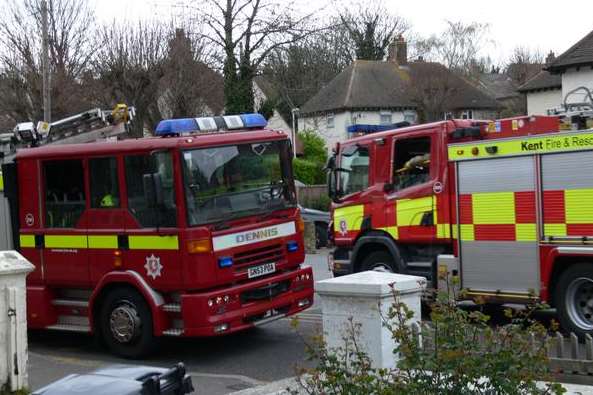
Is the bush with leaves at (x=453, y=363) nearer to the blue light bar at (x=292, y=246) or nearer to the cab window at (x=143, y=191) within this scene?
the cab window at (x=143, y=191)

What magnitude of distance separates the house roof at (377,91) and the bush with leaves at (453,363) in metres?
43.0

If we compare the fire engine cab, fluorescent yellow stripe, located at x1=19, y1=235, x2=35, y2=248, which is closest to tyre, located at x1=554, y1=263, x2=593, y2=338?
the fire engine cab

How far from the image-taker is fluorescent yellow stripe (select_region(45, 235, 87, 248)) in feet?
32.9

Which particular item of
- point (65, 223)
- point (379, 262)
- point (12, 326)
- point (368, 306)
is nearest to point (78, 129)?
point (65, 223)

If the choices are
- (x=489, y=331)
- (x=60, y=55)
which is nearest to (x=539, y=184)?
(x=489, y=331)

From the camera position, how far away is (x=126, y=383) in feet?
13.5

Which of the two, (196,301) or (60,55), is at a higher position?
(60,55)

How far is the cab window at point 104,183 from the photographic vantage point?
975 cm

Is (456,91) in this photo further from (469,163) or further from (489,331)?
(489,331)

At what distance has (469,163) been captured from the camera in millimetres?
10414

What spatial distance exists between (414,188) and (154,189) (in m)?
3.84

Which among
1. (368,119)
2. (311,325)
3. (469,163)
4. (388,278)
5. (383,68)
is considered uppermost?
(383,68)

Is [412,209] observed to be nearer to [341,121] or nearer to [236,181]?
[236,181]

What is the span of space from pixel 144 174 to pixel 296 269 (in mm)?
2421
